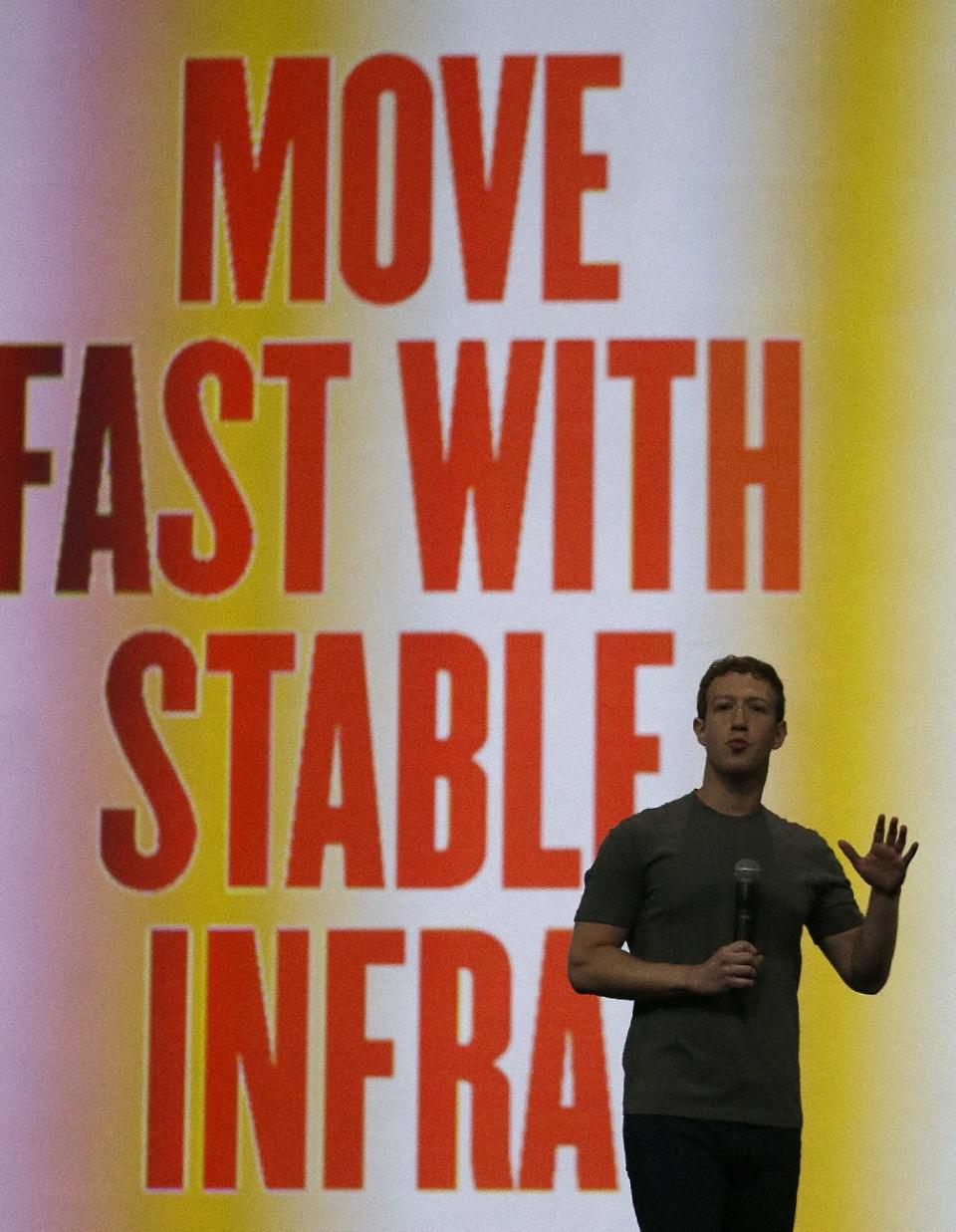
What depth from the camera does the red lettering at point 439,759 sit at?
438cm

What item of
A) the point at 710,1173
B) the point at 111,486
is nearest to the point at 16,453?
the point at 111,486

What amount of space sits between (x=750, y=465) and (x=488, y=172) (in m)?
0.86

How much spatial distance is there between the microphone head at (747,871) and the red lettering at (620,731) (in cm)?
140

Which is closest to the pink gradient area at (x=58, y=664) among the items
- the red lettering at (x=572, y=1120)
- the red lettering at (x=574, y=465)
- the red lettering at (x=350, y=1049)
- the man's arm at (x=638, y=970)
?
the red lettering at (x=350, y=1049)

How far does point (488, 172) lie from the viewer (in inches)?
179

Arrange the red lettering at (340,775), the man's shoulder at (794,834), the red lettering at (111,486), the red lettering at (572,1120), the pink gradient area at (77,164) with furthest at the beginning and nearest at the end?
the pink gradient area at (77,164), the red lettering at (111,486), the red lettering at (340,775), the red lettering at (572,1120), the man's shoulder at (794,834)

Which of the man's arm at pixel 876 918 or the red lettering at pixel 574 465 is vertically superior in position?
the red lettering at pixel 574 465

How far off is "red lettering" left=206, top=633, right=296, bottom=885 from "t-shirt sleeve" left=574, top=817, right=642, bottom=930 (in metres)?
1.52

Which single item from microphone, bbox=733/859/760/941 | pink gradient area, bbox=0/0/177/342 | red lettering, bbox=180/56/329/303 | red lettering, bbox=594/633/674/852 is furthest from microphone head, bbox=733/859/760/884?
pink gradient area, bbox=0/0/177/342

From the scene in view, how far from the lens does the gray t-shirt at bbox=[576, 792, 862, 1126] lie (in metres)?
2.91

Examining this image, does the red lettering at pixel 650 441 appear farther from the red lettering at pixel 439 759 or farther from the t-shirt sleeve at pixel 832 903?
the t-shirt sleeve at pixel 832 903

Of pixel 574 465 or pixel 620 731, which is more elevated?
pixel 574 465

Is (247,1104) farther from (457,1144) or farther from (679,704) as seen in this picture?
(679,704)

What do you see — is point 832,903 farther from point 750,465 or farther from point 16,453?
point 16,453
